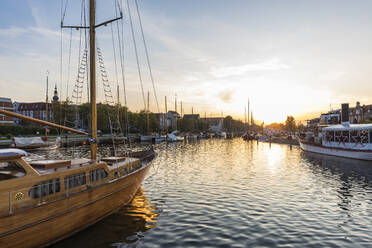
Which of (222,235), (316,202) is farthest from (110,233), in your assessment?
(316,202)

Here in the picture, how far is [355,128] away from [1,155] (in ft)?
150

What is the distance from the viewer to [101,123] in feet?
305

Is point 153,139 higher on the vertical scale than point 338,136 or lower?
lower

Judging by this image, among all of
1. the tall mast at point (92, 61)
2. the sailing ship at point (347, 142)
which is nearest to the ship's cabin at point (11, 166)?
the tall mast at point (92, 61)

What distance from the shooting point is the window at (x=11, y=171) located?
8469mm

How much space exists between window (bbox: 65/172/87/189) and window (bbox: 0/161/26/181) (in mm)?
1745

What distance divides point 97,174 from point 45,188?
9.04ft

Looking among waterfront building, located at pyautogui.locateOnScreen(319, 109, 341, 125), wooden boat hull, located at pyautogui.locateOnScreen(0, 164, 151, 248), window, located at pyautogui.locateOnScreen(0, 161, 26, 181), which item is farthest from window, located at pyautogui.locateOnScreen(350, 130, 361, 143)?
window, located at pyautogui.locateOnScreen(0, 161, 26, 181)

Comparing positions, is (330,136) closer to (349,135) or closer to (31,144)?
(349,135)

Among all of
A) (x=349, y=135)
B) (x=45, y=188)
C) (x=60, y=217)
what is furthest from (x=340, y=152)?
(x=45, y=188)

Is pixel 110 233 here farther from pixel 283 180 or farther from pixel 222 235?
pixel 283 180

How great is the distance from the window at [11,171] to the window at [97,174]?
3.09 metres

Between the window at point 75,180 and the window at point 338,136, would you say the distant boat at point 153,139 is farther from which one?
the window at point 75,180

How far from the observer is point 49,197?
30.3 ft
